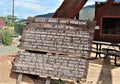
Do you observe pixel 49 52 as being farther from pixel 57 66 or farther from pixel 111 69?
pixel 111 69

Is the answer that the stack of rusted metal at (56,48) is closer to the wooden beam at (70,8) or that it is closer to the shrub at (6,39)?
the wooden beam at (70,8)

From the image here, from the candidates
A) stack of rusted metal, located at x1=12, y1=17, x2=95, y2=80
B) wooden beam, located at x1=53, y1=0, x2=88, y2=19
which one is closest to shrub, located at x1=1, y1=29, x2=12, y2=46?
wooden beam, located at x1=53, y1=0, x2=88, y2=19

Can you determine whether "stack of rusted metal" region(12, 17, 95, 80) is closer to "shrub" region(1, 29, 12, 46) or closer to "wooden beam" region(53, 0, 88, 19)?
"wooden beam" region(53, 0, 88, 19)

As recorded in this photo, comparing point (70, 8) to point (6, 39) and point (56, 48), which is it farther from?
point (6, 39)

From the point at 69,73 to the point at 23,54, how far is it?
1.43 m

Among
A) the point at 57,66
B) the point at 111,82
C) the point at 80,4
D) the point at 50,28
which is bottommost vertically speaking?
the point at 111,82

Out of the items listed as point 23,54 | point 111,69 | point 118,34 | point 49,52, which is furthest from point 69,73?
point 118,34

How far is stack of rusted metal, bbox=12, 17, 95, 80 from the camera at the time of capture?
845 centimetres

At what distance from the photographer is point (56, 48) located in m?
8.78

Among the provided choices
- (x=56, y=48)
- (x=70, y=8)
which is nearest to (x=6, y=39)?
(x=70, y=8)

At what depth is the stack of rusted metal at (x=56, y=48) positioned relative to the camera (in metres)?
8.45

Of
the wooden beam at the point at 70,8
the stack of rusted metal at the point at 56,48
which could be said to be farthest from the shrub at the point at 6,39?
the stack of rusted metal at the point at 56,48

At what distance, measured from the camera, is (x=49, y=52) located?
8.84m

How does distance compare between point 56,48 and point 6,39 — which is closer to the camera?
point 56,48
